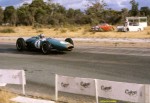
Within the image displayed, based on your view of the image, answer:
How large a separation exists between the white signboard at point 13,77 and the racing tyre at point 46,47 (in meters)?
9.38

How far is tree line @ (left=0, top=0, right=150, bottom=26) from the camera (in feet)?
266

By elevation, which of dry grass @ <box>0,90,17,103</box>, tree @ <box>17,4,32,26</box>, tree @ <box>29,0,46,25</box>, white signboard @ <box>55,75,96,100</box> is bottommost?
dry grass @ <box>0,90,17,103</box>

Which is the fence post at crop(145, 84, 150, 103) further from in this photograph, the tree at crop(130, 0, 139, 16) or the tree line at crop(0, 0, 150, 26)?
the tree at crop(130, 0, 139, 16)

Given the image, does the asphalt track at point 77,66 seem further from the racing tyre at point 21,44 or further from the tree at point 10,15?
the tree at point 10,15

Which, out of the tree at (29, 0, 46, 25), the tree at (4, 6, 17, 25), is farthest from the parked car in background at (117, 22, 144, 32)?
the tree at (4, 6, 17, 25)

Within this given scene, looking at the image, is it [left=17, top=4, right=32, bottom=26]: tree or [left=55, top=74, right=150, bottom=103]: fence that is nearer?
[left=55, top=74, right=150, bottom=103]: fence

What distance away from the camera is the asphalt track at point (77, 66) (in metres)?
13.6

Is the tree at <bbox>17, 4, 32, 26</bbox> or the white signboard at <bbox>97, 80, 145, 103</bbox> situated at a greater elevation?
the tree at <bbox>17, 4, 32, 26</bbox>

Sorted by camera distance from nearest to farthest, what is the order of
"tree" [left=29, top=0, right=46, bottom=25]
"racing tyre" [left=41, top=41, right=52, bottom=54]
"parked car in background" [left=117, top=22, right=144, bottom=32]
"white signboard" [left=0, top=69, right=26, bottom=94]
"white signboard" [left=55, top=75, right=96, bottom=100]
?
"white signboard" [left=55, top=75, right=96, bottom=100]
"white signboard" [left=0, top=69, right=26, bottom=94]
"racing tyre" [left=41, top=41, right=52, bottom=54]
"parked car in background" [left=117, top=22, right=144, bottom=32]
"tree" [left=29, top=0, right=46, bottom=25]

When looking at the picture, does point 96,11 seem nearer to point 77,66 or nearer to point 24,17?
point 24,17

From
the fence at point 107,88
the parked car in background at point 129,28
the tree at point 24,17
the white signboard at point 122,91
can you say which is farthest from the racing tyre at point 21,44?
the tree at point 24,17

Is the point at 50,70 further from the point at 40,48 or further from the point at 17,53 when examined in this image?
the point at 17,53

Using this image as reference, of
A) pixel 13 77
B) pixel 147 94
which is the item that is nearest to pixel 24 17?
pixel 13 77

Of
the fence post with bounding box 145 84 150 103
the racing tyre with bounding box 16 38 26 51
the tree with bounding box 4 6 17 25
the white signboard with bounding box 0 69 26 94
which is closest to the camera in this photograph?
the fence post with bounding box 145 84 150 103
